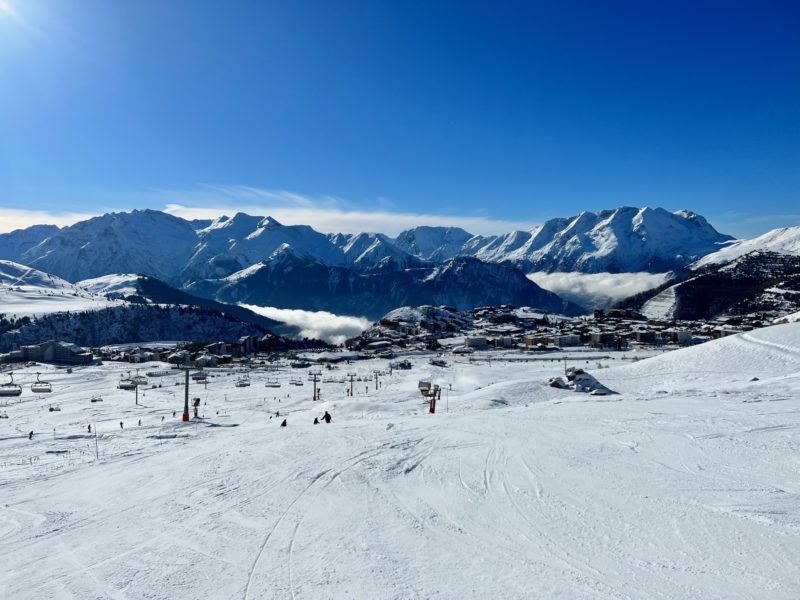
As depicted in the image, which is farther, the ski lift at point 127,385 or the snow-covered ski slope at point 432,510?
the ski lift at point 127,385

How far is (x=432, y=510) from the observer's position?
13195 mm

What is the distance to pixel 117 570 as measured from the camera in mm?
10328

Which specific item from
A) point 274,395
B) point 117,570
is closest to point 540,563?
point 117,570

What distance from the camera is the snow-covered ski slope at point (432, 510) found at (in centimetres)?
950

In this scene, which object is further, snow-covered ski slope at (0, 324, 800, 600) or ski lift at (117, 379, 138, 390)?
ski lift at (117, 379, 138, 390)

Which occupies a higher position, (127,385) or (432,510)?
(432,510)

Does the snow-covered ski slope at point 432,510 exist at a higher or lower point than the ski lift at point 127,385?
higher

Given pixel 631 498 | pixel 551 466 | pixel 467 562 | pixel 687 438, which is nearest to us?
pixel 467 562

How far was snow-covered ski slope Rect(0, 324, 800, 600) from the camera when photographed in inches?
374

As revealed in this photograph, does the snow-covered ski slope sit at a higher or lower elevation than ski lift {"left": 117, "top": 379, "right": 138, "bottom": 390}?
higher

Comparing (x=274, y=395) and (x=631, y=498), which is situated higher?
(x=631, y=498)

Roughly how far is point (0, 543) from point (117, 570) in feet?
14.9

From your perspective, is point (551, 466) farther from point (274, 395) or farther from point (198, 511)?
point (274, 395)

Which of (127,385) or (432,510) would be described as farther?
(127,385)
